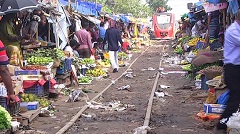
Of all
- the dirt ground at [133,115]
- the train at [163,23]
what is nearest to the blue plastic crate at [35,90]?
the dirt ground at [133,115]

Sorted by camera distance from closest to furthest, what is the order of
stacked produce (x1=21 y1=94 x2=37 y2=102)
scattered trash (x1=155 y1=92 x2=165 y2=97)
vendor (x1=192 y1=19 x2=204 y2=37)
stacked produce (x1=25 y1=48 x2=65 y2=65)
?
stacked produce (x1=21 y1=94 x2=37 y2=102) < scattered trash (x1=155 y1=92 x2=165 y2=97) < stacked produce (x1=25 y1=48 x2=65 y2=65) < vendor (x1=192 y1=19 x2=204 y2=37)

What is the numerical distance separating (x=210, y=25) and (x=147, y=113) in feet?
24.6

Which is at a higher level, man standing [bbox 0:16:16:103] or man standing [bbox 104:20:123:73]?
man standing [bbox 0:16:16:103]

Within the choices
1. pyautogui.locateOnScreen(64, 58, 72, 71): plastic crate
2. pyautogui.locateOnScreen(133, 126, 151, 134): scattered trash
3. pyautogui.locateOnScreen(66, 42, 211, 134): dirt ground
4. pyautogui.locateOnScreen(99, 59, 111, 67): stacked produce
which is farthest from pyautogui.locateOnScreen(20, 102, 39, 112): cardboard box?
pyautogui.locateOnScreen(99, 59, 111, 67): stacked produce

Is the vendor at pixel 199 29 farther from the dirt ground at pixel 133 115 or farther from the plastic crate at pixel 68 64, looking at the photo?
the plastic crate at pixel 68 64

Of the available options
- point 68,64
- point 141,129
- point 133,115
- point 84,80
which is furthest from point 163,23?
point 141,129

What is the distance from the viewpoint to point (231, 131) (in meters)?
5.95

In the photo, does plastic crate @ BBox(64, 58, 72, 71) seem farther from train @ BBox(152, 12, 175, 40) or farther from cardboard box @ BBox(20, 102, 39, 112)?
train @ BBox(152, 12, 175, 40)

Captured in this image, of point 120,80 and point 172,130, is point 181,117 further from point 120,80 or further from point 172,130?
point 120,80

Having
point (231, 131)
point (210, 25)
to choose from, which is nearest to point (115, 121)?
point (231, 131)

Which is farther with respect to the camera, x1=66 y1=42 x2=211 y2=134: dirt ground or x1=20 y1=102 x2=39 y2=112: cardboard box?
x1=20 y1=102 x2=39 y2=112: cardboard box

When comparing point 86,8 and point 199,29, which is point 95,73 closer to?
point 86,8

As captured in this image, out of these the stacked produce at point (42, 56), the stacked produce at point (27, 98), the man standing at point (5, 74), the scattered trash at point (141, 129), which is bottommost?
the scattered trash at point (141, 129)

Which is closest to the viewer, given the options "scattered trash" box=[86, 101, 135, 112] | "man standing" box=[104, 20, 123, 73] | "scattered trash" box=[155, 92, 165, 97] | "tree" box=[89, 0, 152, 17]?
"scattered trash" box=[86, 101, 135, 112]
